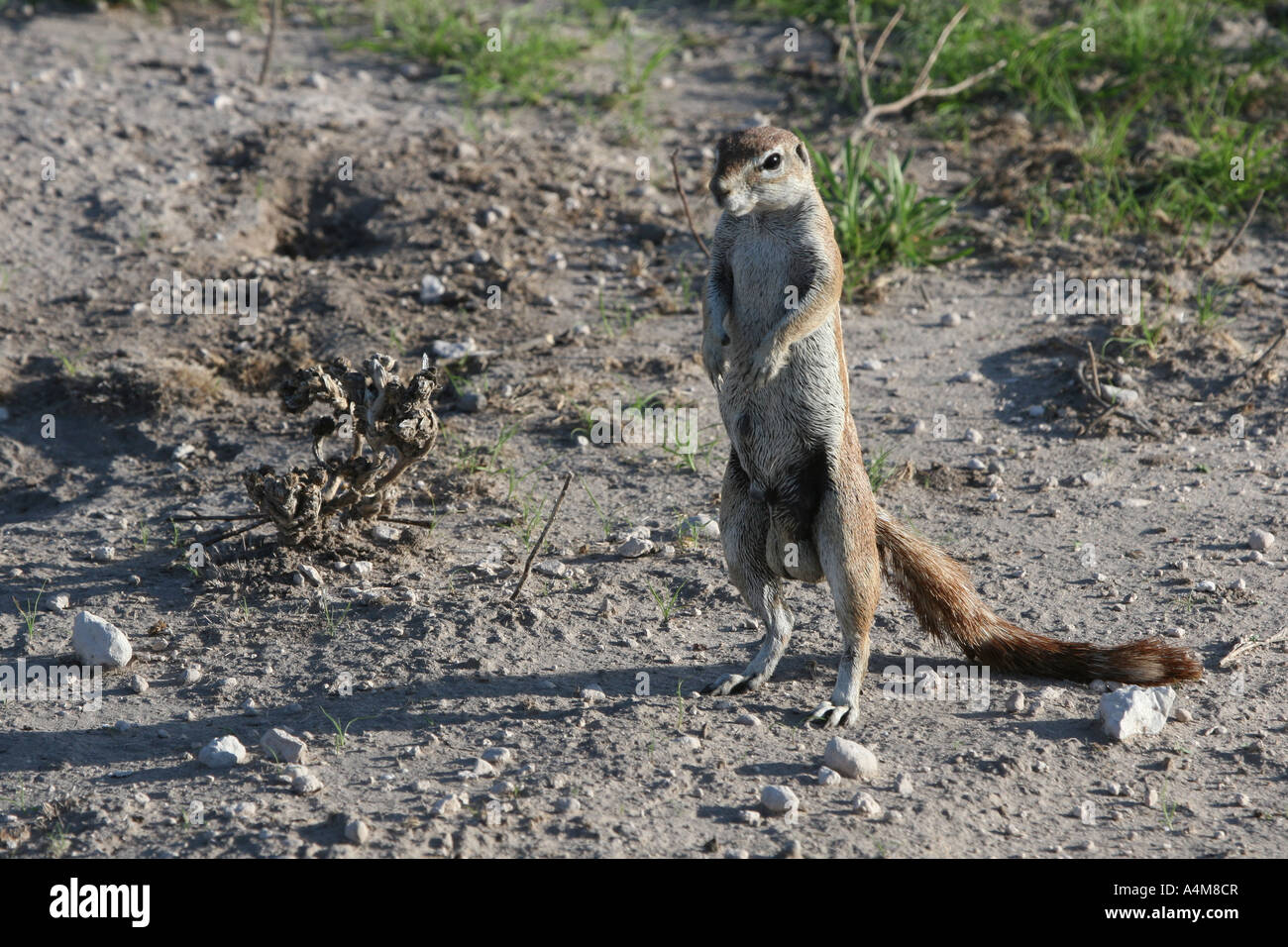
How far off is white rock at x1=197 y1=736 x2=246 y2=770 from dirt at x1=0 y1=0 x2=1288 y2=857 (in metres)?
0.06

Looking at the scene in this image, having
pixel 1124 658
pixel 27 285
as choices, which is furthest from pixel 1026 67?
pixel 27 285

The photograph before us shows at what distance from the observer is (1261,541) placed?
4.93 m

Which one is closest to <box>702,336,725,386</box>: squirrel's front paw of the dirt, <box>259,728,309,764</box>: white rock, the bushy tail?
the bushy tail

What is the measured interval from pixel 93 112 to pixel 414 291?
248 centimetres

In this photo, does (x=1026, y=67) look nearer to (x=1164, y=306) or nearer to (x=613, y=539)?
(x=1164, y=306)

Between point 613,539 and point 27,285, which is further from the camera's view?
point 27,285

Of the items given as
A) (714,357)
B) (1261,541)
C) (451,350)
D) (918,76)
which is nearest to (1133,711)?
(1261,541)

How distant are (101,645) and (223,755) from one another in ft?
2.53

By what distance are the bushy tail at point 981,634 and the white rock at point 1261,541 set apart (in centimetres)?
94

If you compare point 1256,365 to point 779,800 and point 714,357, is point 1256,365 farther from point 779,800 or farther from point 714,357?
point 779,800

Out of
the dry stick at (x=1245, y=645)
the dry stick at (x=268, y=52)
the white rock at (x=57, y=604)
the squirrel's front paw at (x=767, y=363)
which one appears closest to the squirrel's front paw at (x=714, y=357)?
the squirrel's front paw at (x=767, y=363)

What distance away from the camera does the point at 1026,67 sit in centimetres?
823

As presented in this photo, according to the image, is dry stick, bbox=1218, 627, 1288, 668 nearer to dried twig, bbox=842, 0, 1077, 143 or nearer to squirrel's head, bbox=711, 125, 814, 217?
squirrel's head, bbox=711, 125, 814, 217

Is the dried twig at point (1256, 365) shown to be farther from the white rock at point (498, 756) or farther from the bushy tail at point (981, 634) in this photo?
the white rock at point (498, 756)
